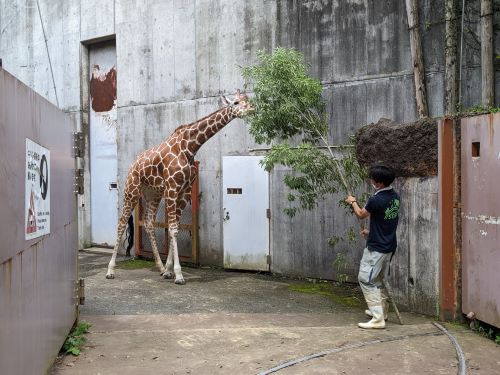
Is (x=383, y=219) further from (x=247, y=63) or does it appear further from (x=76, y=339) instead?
(x=247, y=63)

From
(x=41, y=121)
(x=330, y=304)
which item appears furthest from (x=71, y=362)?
(x=330, y=304)

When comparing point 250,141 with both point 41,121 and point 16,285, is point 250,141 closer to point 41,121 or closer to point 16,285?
point 41,121

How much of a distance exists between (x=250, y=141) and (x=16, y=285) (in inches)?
259

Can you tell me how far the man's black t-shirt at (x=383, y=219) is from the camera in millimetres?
5641

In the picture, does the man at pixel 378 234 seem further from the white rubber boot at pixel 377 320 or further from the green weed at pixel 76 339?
the green weed at pixel 76 339

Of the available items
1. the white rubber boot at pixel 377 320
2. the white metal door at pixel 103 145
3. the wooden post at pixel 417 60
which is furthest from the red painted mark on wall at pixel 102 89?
the white rubber boot at pixel 377 320

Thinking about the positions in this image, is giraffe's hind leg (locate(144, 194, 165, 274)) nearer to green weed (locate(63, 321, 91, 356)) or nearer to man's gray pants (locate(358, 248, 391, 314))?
green weed (locate(63, 321, 91, 356))

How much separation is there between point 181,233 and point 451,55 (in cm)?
561

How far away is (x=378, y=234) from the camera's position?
18.8ft

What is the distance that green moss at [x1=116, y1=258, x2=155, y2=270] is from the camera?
10.1 meters

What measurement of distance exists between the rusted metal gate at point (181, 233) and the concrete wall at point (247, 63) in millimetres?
178

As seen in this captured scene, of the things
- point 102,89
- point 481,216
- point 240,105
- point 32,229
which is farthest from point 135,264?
point 32,229

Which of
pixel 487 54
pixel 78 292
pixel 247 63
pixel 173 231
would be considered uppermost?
pixel 247 63

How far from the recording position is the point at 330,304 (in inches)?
281
